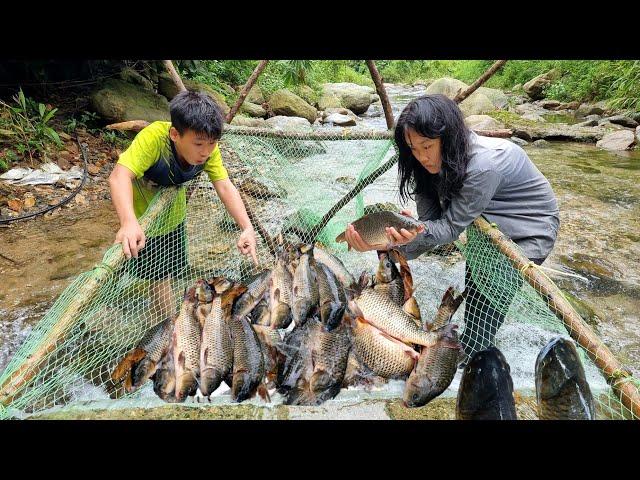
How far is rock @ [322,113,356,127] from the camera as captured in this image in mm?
14312

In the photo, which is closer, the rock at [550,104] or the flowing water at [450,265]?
the flowing water at [450,265]

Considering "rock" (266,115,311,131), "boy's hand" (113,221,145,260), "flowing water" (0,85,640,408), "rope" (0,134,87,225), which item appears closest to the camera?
"boy's hand" (113,221,145,260)

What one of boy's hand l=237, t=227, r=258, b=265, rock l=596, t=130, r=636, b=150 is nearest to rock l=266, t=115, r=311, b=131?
rock l=596, t=130, r=636, b=150

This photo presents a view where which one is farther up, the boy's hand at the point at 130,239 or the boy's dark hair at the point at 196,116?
the boy's dark hair at the point at 196,116

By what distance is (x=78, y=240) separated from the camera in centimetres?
576

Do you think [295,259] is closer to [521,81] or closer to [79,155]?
[79,155]

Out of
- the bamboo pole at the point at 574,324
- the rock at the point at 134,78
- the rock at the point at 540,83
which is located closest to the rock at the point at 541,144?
the rock at the point at 540,83

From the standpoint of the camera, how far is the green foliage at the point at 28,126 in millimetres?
6945

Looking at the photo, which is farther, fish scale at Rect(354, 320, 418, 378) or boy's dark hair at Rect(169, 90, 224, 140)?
boy's dark hair at Rect(169, 90, 224, 140)

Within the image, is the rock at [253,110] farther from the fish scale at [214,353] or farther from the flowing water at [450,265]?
the fish scale at [214,353]

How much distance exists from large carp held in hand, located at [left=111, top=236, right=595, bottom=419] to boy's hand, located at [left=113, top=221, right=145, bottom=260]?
1.45ft

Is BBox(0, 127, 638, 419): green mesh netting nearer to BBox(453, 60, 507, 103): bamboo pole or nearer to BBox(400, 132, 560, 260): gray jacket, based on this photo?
BBox(400, 132, 560, 260): gray jacket

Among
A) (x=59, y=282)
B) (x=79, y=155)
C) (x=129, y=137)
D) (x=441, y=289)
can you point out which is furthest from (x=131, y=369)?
(x=129, y=137)

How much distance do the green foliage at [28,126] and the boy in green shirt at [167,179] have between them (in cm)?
464
